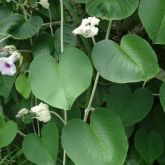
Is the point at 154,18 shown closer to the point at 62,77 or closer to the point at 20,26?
the point at 62,77

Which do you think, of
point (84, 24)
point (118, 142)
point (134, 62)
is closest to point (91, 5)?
point (84, 24)

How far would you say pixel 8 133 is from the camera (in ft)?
3.75

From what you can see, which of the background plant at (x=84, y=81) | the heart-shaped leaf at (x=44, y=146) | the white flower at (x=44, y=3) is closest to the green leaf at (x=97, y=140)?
the background plant at (x=84, y=81)

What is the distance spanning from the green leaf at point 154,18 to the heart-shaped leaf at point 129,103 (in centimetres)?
20

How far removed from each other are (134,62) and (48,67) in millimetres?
185

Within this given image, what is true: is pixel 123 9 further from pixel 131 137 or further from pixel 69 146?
pixel 131 137

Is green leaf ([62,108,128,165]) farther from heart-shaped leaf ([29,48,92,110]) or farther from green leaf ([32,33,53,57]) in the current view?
green leaf ([32,33,53,57])

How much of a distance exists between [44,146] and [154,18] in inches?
15.7

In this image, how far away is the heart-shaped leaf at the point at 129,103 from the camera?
3.57 feet

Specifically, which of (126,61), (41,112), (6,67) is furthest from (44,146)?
(126,61)

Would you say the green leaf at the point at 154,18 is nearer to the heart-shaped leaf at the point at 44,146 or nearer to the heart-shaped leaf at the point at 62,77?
the heart-shaped leaf at the point at 62,77

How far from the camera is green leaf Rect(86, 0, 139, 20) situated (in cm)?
96

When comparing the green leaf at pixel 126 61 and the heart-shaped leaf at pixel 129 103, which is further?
the heart-shaped leaf at pixel 129 103

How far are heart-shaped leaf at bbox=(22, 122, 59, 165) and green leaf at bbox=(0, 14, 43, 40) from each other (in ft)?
0.75
